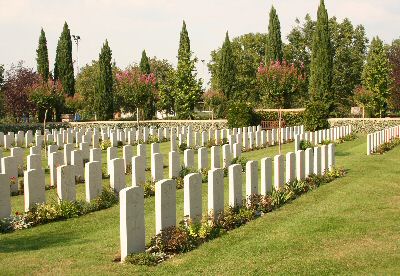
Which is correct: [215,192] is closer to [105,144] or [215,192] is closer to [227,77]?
[105,144]

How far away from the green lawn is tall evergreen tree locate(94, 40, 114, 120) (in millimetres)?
35205

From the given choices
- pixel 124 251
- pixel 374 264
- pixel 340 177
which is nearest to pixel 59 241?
pixel 124 251

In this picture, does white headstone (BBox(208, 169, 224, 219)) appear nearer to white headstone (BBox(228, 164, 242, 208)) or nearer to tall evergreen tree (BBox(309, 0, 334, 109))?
white headstone (BBox(228, 164, 242, 208))

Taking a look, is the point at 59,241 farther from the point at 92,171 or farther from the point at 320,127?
the point at 320,127

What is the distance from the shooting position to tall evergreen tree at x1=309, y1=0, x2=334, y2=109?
4238 centimetres

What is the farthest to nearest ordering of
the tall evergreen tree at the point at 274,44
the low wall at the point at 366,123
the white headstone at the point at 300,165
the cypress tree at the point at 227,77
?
the cypress tree at the point at 227,77 < the tall evergreen tree at the point at 274,44 < the low wall at the point at 366,123 < the white headstone at the point at 300,165

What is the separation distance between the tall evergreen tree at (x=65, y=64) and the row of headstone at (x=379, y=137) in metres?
30.9

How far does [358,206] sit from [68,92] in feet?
135

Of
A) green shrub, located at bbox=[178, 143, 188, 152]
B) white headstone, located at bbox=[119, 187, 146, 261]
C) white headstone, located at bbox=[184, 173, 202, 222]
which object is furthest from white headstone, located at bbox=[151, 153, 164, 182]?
green shrub, located at bbox=[178, 143, 188, 152]

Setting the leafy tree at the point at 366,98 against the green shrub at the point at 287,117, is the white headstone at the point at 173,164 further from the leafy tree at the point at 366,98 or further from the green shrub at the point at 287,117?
the leafy tree at the point at 366,98

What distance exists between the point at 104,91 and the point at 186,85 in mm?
7361

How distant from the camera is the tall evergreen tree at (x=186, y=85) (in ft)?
152

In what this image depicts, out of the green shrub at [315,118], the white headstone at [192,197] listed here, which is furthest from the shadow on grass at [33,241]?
the green shrub at [315,118]

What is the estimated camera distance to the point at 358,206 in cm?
1025
